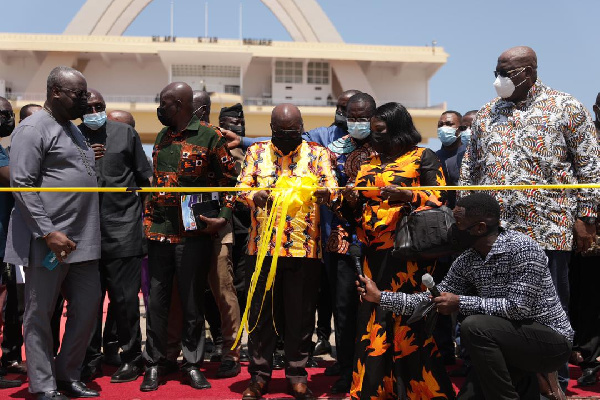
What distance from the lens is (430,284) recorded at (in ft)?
12.6

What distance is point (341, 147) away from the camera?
5.20 metres

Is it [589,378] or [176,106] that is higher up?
[176,106]

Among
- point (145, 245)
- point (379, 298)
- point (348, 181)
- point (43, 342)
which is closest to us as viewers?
point (379, 298)

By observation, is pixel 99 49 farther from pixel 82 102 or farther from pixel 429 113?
pixel 82 102

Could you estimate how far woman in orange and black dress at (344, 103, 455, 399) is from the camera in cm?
421

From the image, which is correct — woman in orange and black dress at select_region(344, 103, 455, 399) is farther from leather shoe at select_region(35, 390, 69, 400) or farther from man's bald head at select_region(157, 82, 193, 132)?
leather shoe at select_region(35, 390, 69, 400)

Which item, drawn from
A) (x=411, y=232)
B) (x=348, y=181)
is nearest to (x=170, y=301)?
(x=348, y=181)

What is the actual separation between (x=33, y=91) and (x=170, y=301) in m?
35.2

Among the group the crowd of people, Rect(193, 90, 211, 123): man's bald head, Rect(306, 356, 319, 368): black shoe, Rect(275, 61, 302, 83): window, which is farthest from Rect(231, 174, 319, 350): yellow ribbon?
Rect(275, 61, 302, 83): window

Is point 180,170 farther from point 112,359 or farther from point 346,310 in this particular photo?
point 112,359

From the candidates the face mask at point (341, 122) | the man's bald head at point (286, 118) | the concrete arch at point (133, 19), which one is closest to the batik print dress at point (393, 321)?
the man's bald head at point (286, 118)

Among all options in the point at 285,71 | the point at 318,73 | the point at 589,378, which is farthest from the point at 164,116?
the point at 318,73

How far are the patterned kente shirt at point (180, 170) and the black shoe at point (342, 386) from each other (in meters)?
1.44

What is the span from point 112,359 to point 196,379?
1.19 meters
